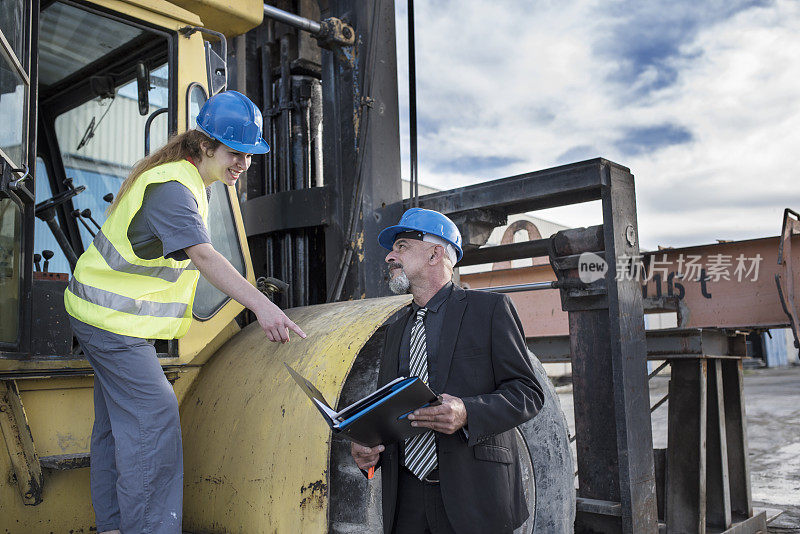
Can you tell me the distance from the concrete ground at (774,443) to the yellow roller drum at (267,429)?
4.52 m

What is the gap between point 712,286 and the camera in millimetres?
5598

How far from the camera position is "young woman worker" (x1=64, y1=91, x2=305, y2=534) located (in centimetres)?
205

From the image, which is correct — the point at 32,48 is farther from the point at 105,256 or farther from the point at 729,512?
the point at 729,512

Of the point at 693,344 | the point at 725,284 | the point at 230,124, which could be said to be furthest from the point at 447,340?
the point at 725,284

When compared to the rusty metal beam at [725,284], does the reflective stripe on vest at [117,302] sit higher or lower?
lower

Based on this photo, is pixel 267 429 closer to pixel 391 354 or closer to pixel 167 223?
pixel 391 354

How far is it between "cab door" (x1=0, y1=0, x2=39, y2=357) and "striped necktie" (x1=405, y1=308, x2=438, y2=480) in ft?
4.13

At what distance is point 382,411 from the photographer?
1.76m

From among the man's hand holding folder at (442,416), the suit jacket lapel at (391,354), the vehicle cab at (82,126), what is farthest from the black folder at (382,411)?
the vehicle cab at (82,126)

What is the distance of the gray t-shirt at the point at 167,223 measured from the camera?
214 centimetres

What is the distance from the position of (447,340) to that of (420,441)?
29cm

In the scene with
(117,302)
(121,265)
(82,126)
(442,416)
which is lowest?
(442,416)

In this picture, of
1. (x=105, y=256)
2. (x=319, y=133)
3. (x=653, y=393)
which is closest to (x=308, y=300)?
(x=319, y=133)

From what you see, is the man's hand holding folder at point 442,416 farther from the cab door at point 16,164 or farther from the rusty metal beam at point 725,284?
the rusty metal beam at point 725,284
